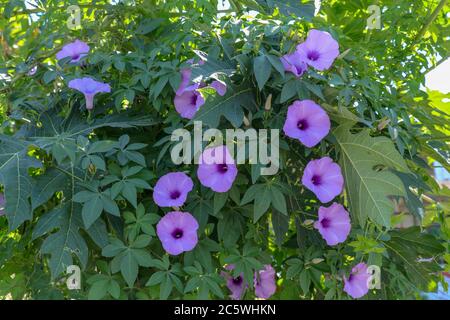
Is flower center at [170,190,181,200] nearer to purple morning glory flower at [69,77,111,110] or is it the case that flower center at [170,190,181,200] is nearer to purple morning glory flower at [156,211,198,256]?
purple morning glory flower at [156,211,198,256]

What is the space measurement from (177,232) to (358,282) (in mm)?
418

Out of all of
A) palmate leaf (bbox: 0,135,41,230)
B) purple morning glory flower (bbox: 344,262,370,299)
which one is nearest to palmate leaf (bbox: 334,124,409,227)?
purple morning glory flower (bbox: 344,262,370,299)

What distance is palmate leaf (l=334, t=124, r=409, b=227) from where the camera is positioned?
1199 mm

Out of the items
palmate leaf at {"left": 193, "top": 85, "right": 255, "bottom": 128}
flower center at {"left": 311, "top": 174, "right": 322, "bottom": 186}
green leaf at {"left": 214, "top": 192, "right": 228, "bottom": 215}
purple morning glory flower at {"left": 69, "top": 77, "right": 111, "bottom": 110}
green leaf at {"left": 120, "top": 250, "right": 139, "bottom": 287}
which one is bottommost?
green leaf at {"left": 120, "top": 250, "right": 139, "bottom": 287}

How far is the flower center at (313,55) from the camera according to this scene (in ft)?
3.95

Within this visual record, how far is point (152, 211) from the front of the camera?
127cm

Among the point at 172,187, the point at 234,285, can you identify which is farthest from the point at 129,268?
the point at 234,285

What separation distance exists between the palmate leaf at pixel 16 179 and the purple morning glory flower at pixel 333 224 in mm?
599

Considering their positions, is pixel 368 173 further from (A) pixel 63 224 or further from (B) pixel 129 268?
(A) pixel 63 224

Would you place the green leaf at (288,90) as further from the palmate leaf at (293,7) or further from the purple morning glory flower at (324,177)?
the palmate leaf at (293,7)

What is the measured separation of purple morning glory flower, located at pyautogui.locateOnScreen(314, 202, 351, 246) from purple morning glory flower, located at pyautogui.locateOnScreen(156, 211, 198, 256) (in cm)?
27

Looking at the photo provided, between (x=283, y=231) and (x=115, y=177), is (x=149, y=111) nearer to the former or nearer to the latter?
(x=115, y=177)

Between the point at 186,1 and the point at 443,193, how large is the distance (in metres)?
0.93

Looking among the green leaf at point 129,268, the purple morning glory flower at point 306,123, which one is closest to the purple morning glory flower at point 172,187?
the green leaf at point 129,268
